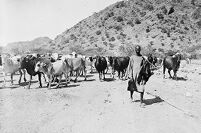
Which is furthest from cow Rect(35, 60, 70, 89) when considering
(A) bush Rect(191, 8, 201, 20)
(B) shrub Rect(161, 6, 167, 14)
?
(A) bush Rect(191, 8, 201, 20)

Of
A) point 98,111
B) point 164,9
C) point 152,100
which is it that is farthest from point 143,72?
point 164,9

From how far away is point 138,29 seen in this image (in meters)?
71.9

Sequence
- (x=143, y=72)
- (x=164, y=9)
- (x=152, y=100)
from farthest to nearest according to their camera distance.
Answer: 1. (x=164, y=9)
2. (x=152, y=100)
3. (x=143, y=72)

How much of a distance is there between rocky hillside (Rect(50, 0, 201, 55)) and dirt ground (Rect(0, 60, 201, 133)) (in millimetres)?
43309

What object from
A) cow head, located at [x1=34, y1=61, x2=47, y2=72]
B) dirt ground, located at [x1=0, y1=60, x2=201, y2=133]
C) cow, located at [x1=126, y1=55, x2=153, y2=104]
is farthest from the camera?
cow head, located at [x1=34, y1=61, x2=47, y2=72]

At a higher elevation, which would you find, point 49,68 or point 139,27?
point 139,27

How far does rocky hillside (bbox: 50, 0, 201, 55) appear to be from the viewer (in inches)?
2574

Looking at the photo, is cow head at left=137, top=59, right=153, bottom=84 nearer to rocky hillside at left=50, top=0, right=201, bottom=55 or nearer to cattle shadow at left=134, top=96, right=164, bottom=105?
cattle shadow at left=134, top=96, right=164, bottom=105

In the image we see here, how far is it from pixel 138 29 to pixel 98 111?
6227 centimetres

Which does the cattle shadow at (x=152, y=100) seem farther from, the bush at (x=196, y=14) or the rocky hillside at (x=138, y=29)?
the bush at (x=196, y=14)

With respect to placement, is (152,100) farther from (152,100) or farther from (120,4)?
(120,4)

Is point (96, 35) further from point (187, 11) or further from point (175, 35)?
point (187, 11)

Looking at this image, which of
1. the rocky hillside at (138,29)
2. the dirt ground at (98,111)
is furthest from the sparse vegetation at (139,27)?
the dirt ground at (98,111)

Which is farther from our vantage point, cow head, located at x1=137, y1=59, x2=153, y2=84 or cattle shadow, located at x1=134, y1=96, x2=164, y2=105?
cattle shadow, located at x1=134, y1=96, x2=164, y2=105
